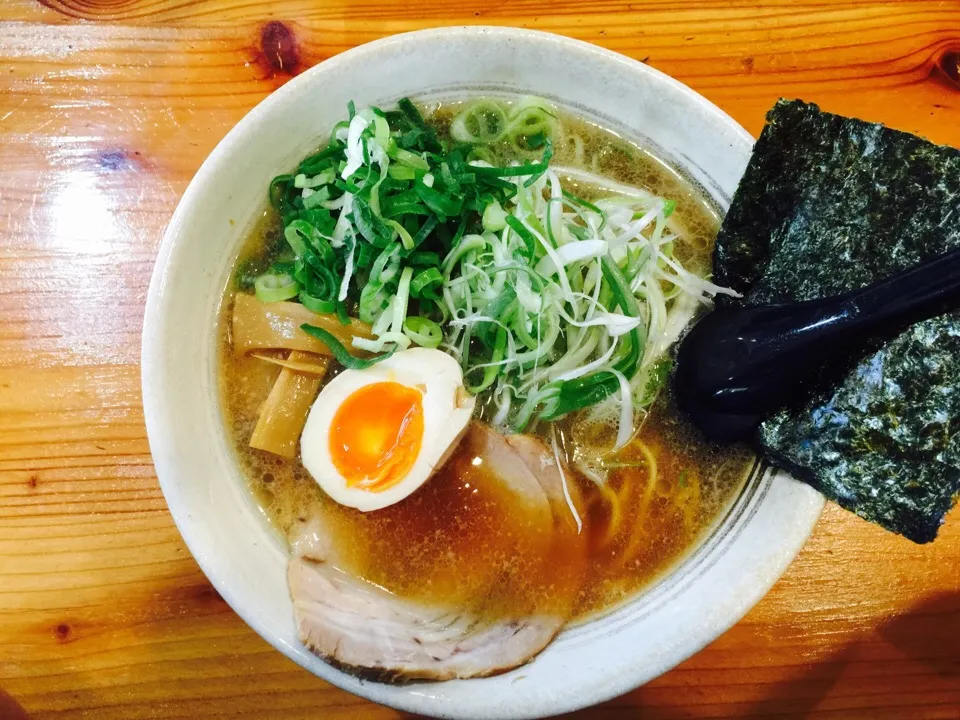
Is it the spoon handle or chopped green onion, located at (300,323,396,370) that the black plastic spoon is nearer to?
the spoon handle

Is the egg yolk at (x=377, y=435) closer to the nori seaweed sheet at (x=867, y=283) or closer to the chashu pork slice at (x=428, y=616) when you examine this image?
the chashu pork slice at (x=428, y=616)

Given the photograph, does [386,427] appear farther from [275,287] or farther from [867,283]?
[867,283]

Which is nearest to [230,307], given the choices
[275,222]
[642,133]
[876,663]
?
[275,222]

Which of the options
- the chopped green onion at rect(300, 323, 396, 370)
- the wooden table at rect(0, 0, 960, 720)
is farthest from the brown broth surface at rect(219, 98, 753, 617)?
the wooden table at rect(0, 0, 960, 720)

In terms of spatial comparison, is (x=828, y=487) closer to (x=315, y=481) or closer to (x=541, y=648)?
(x=541, y=648)

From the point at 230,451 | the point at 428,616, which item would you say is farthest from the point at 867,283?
the point at 230,451

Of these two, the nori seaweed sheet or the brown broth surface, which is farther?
the brown broth surface

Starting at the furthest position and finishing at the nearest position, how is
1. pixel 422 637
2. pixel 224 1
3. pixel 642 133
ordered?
pixel 224 1
pixel 642 133
pixel 422 637
